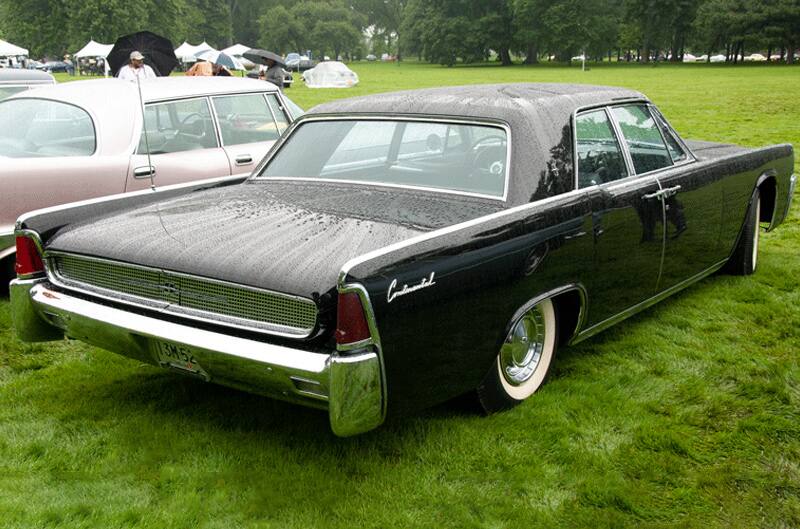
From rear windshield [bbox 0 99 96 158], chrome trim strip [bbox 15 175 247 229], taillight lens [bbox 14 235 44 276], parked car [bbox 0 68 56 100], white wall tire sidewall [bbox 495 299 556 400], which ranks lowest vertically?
white wall tire sidewall [bbox 495 299 556 400]

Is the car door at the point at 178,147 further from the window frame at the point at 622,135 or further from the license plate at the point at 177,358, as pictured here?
the window frame at the point at 622,135

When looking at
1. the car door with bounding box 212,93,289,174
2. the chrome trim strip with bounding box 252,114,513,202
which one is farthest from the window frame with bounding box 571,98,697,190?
the car door with bounding box 212,93,289,174

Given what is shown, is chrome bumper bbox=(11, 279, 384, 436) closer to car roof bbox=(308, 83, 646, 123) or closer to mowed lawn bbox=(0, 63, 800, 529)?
mowed lawn bbox=(0, 63, 800, 529)

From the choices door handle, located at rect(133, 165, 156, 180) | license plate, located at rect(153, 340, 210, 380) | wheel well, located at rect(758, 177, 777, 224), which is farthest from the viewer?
wheel well, located at rect(758, 177, 777, 224)

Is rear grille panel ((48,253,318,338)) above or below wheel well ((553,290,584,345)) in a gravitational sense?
above

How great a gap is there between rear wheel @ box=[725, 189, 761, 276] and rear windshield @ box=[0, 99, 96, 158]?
15.2 feet

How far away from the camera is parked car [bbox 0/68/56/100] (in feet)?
30.5

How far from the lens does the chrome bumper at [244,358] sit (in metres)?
2.95

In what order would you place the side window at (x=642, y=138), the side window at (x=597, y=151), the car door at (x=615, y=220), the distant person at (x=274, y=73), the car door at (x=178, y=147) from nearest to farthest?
1. the car door at (x=615, y=220)
2. the side window at (x=597, y=151)
3. the side window at (x=642, y=138)
4. the car door at (x=178, y=147)
5. the distant person at (x=274, y=73)

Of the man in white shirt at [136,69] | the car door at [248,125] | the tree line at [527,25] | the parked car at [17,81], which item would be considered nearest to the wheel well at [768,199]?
the car door at [248,125]

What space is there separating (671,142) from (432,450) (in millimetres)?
2696

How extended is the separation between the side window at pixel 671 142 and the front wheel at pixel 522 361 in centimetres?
167

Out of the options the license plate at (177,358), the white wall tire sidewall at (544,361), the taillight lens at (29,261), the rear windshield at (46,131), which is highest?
the rear windshield at (46,131)

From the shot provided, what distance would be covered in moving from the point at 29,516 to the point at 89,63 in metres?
68.2
